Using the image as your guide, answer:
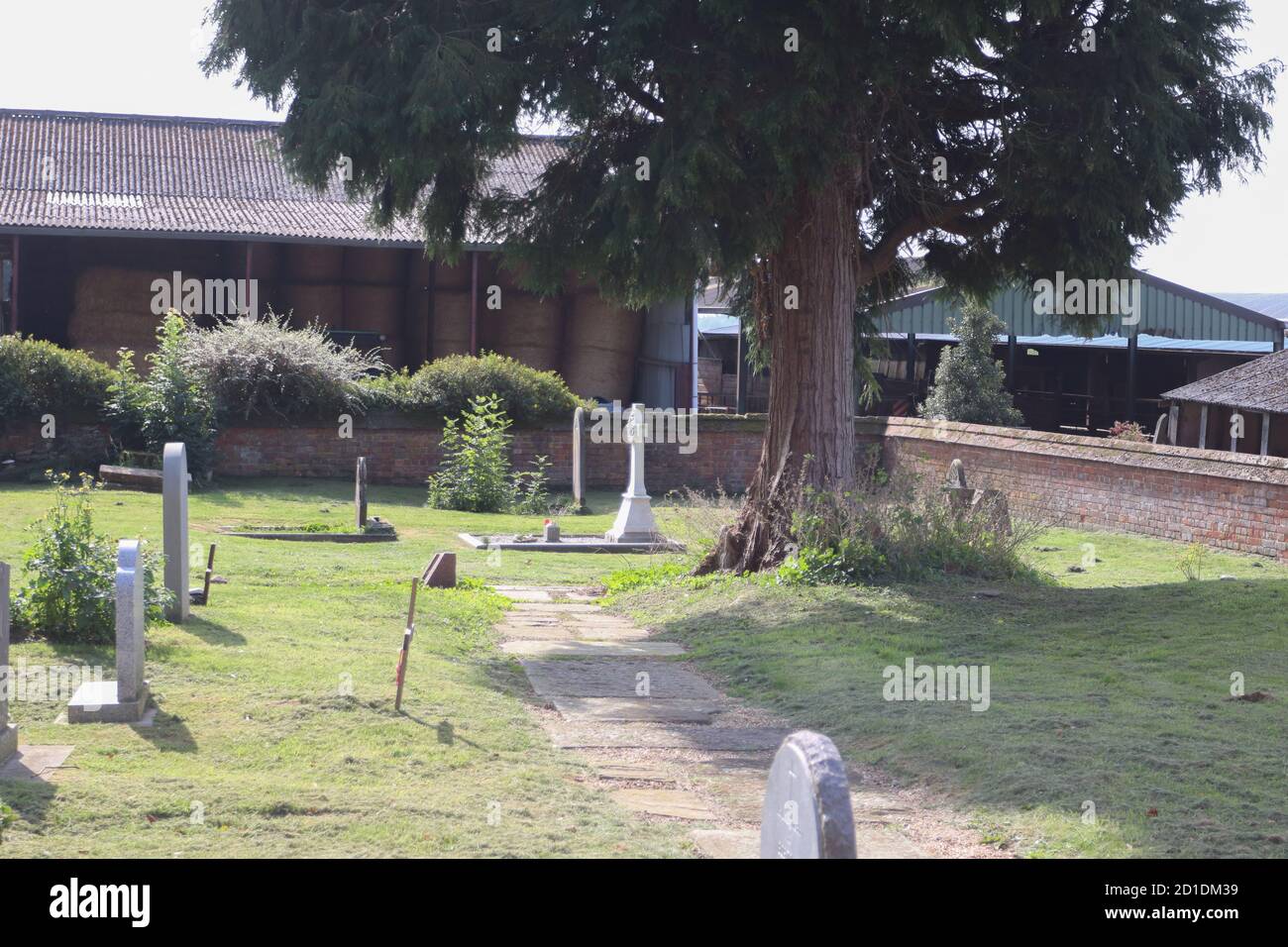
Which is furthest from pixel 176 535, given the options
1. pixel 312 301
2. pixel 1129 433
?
pixel 312 301

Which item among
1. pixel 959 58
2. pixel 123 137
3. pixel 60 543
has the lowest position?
pixel 60 543

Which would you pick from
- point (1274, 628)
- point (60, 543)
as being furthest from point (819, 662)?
point (60, 543)

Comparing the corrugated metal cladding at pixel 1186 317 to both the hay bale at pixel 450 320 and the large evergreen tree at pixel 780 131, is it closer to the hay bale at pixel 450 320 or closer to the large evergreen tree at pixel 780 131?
the hay bale at pixel 450 320

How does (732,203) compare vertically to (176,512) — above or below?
above

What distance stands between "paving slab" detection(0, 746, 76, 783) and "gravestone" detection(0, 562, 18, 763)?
0.05m

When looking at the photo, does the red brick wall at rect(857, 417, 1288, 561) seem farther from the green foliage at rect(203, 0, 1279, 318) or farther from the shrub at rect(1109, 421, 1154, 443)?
the shrub at rect(1109, 421, 1154, 443)

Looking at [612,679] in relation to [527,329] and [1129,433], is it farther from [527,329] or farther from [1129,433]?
[527,329]

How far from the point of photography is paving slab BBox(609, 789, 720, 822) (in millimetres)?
5891

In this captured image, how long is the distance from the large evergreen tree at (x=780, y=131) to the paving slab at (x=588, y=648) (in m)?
2.48

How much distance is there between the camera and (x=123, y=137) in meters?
30.3

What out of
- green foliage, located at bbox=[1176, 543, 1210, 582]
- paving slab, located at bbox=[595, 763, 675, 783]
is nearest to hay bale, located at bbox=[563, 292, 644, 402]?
green foliage, located at bbox=[1176, 543, 1210, 582]

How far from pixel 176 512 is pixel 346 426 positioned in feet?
42.7

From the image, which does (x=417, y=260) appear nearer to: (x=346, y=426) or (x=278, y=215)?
(x=278, y=215)

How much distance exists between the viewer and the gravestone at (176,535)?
364 inches
